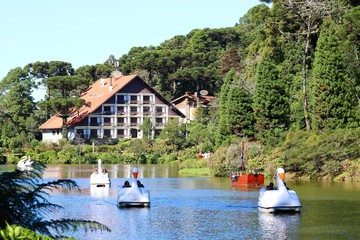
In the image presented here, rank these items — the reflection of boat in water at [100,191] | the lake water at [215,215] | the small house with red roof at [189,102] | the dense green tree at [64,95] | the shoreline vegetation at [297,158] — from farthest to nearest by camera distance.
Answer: the small house with red roof at [189,102], the dense green tree at [64,95], the shoreline vegetation at [297,158], the reflection of boat in water at [100,191], the lake water at [215,215]

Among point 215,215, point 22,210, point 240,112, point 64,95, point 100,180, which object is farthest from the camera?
point 64,95

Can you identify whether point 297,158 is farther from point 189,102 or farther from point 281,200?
point 189,102

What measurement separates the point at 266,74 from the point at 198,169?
39.5 ft

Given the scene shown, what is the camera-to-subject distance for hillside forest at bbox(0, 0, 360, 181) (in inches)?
2144

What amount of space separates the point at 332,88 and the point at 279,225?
1203 inches

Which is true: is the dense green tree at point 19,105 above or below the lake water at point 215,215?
above

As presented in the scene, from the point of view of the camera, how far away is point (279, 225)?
86.6ft

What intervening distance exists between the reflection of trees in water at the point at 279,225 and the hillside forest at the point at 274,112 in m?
12.3

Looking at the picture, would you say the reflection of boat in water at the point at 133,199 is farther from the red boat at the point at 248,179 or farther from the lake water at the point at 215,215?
the red boat at the point at 248,179

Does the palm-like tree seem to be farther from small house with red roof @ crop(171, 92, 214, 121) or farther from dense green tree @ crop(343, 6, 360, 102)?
small house with red roof @ crop(171, 92, 214, 121)

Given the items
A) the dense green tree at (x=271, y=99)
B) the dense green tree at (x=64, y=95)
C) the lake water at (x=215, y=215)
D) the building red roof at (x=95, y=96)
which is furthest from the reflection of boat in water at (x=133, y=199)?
the building red roof at (x=95, y=96)

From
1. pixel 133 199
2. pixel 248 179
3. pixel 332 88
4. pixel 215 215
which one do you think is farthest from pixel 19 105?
pixel 215 215

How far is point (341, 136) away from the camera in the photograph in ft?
171

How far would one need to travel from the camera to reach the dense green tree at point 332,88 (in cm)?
5531
